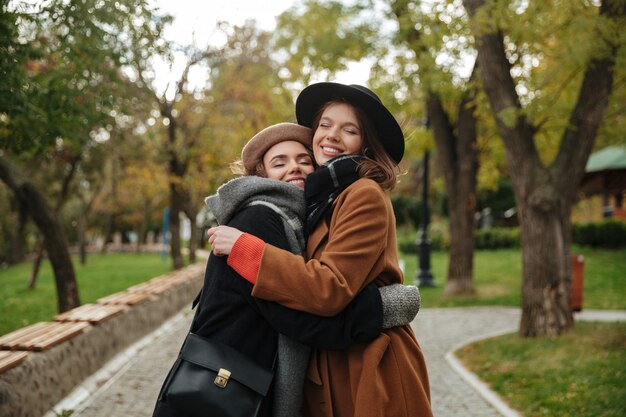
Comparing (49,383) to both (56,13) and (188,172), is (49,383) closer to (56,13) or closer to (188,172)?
(56,13)

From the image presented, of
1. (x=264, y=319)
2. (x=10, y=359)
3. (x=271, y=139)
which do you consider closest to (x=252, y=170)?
(x=271, y=139)

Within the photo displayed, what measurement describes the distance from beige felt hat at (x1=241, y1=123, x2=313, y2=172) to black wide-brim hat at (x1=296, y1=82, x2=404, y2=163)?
0.34ft

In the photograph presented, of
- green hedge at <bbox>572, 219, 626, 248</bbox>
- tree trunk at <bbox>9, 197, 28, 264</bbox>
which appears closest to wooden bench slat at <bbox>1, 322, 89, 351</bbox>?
green hedge at <bbox>572, 219, 626, 248</bbox>

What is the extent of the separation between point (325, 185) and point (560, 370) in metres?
5.24

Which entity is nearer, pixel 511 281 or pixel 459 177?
pixel 459 177

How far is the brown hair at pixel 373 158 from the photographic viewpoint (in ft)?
8.55

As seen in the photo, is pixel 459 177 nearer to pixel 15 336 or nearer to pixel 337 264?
pixel 15 336

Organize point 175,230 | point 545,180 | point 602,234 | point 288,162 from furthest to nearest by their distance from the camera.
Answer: point 602,234
point 175,230
point 545,180
point 288,162

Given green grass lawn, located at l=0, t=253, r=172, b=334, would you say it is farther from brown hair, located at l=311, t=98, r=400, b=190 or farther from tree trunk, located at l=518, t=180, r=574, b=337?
brown hair, located at l=311, t=98, r=400, b=190

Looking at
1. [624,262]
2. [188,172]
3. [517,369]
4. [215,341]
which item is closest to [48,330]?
[215,341]

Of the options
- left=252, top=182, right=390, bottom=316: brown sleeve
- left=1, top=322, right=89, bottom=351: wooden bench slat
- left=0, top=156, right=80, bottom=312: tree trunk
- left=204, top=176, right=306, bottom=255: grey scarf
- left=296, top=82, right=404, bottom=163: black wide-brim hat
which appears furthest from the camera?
left=0, top=156, right=80, bottom=312: tree trunk

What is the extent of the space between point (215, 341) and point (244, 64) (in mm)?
19035

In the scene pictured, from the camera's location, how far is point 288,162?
9.27 ft

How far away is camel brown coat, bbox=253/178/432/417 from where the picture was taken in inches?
89.3
